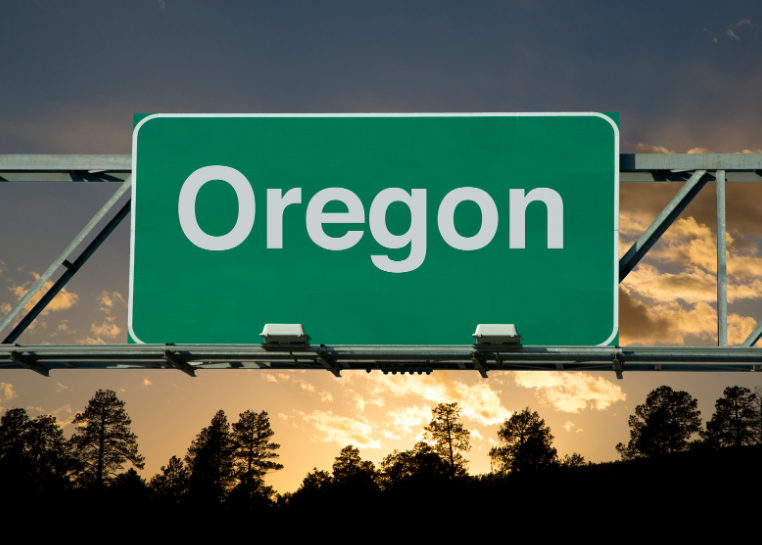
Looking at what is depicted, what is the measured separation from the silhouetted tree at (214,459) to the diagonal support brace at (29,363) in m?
77.9

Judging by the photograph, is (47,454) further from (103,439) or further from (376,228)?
(376,228)

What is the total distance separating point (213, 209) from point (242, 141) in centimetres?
118

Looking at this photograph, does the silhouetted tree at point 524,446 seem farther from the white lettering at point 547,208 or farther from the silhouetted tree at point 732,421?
the white lettering at point 547,208

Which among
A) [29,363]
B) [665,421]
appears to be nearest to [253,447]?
[665,421]

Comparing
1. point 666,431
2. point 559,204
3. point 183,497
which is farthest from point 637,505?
point 559,204

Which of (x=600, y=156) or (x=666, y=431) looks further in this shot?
(x=666, y=431)

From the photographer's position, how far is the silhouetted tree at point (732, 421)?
9306 cm

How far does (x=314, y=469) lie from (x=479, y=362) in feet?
254

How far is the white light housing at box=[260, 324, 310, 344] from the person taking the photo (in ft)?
39.0

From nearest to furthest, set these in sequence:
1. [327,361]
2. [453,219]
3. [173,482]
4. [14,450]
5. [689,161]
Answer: [327,361], [453,219], [689,161], [14,450], [173,482]

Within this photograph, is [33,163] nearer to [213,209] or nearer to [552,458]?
[213,209]

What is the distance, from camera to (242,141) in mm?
12992

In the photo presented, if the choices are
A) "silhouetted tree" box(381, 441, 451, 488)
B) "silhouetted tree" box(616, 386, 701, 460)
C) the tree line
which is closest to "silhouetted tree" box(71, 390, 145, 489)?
the tree line

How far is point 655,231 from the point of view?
12523 mm
